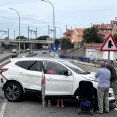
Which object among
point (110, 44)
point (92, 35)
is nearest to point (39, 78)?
point (110, 44)

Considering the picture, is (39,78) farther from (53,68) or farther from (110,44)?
(110,44)

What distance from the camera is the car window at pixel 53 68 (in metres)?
6.89

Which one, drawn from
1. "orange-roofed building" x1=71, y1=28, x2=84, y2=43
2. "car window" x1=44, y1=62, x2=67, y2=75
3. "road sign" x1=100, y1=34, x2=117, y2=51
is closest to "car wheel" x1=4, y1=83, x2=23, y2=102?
"car window" x1=44, y1=62, x2=67, y2=75

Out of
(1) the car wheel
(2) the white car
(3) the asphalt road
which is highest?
(2) the white car

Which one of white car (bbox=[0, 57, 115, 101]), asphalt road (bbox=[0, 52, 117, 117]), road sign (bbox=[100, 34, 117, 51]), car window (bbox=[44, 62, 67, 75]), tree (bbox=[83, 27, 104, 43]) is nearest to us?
asphalt road (bbox=[0, 52, 117, 117])

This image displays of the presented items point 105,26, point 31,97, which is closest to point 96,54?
point 31,97

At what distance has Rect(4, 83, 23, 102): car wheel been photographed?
7.25 metres

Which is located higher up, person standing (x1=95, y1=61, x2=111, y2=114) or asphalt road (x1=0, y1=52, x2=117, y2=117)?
person standing (x1=95, y1=61, x2=111, y2=114)

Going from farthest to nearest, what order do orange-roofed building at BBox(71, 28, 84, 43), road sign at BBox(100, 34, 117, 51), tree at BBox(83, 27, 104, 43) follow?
orange-roofed building at BBox(71, 28, 84, 43) < tree at BBox(83, 27, 104, 43) < road sign at BBox(100, 34, 117, 51)

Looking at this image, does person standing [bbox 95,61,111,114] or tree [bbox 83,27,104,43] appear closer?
person standing [bbox 95,61,111,114]

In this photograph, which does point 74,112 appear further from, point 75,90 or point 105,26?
point 105,26

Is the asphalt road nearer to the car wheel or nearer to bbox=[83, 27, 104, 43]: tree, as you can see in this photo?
the car wheel

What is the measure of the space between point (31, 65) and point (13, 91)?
3.61 ft

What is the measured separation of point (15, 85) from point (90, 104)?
2.77m
